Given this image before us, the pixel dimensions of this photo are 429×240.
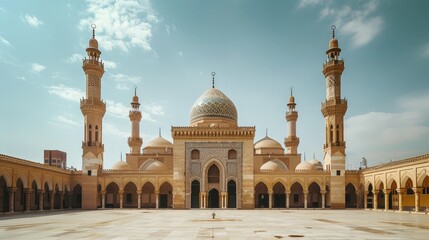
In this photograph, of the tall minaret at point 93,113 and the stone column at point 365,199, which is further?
the tall minaret at point 93,113

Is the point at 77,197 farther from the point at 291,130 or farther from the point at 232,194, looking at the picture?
the point at 291,130

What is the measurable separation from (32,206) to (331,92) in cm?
2351

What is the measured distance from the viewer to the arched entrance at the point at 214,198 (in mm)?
31344

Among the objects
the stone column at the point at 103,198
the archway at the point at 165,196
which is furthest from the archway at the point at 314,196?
the stone column at the point at 103,198

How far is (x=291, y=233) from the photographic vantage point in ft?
39.1

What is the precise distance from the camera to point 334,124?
1226 inches

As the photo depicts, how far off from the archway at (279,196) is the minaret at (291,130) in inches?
281

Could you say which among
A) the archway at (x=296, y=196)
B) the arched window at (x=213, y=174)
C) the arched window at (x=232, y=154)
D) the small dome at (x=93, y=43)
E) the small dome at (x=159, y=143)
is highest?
the small dome at (x=93, y=43)

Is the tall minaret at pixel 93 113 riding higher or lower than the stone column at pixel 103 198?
higher

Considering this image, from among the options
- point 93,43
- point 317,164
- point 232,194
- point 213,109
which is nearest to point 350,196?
point 317,164

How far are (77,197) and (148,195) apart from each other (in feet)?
18.7

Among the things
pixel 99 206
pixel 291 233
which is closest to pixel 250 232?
pixel 291 233

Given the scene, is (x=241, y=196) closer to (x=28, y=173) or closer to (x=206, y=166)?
(x=206, y=166)

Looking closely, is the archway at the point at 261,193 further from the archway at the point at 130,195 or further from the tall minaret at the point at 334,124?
the archway at the point at 130,195
